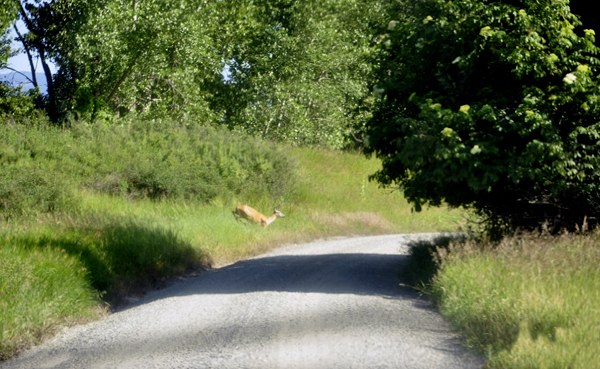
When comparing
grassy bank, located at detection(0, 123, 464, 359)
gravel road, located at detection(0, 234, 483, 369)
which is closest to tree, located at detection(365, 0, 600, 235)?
gravel road, located at detection(0, 234, 483, 369)

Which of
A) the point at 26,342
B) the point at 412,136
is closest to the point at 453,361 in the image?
the point at 412,136

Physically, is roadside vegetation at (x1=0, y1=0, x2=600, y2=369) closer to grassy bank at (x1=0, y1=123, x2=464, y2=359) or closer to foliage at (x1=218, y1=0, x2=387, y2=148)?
grassy bank at (x1=0, y1=123, x2=464, y2=359)

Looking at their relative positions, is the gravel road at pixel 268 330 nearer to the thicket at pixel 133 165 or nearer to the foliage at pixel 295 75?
the thicket at pixel 133 165

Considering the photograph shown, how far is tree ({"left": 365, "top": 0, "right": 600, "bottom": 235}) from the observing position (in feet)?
26.8

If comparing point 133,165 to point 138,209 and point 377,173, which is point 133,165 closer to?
point 138,209

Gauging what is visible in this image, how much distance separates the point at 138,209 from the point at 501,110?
1052 centimetres

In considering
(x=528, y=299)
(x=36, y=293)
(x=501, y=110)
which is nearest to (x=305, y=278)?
(x=501, y=110)

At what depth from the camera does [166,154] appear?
65.2ft

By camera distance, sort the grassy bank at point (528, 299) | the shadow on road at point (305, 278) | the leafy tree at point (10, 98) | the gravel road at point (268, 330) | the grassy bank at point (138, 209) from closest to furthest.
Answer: the grassy bank at point (528, 299) → the gravel road at point (268, 330) → the grassy bank at point (138, 209) → the shadow on road at point (305, 278) → the leafy tree at point (10, 98)

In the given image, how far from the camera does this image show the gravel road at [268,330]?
576 centimetres

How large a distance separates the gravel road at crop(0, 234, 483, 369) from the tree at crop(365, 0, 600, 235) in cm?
215

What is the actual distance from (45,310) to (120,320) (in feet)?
3.29

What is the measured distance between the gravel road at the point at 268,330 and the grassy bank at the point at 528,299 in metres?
0.33

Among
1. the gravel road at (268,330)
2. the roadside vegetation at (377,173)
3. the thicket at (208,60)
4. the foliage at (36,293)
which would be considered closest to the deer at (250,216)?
the roadside vegetation at (377,173)
